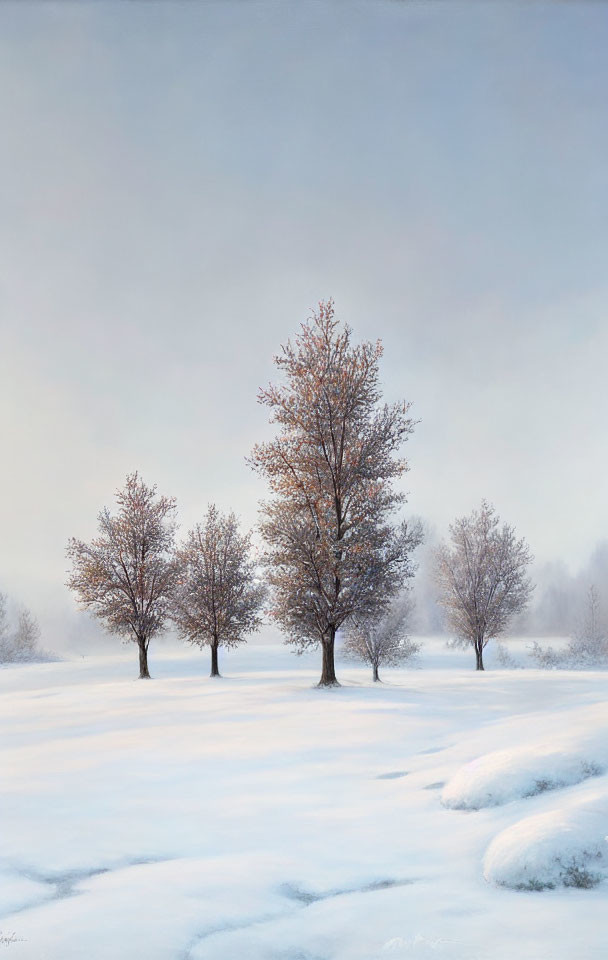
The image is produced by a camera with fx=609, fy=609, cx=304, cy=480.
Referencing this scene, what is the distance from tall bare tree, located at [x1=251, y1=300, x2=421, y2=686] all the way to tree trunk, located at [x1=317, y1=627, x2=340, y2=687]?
0.12ft

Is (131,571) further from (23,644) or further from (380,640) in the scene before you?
(23,644)

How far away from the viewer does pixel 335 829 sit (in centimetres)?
668

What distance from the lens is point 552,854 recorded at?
197 inches

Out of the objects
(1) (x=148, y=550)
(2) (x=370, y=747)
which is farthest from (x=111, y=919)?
(1) (x=148, y=550)

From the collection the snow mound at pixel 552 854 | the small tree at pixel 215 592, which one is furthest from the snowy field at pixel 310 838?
the small tree at pixel 215 592

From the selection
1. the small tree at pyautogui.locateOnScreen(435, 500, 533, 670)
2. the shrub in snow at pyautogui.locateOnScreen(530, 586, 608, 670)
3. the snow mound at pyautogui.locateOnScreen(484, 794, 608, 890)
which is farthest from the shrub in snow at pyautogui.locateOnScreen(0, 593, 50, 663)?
the snow mound at pyautogui.locateOnScreen(484, 794, 608, 890)

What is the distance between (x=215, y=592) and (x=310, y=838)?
25.3 metres

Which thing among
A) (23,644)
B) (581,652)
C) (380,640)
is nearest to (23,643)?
(23,644)

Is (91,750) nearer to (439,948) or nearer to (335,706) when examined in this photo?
(335,706)

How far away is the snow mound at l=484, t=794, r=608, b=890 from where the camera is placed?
4.89 meters

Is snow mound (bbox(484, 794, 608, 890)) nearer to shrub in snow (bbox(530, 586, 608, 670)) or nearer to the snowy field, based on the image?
the snowy field

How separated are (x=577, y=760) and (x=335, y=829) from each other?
10.8 feet

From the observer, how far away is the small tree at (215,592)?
3102 cm

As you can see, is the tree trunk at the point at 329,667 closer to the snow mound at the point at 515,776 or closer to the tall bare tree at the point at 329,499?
the tall bare tree at the point at 329,499
